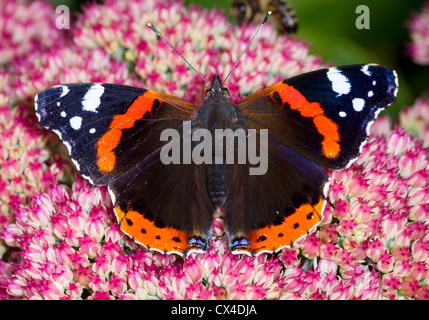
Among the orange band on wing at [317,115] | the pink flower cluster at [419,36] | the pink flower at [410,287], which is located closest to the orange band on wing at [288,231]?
the orange band on wing at [317,115]

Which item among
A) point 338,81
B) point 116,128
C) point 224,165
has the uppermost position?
point 338,81

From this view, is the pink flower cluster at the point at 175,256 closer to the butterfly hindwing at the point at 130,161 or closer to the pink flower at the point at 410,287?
the pink flower at the point at 410,287

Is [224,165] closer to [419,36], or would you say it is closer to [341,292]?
[341,292]

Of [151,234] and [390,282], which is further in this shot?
[390,282]

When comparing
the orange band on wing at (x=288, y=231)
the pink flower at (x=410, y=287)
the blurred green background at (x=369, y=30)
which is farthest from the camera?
the blurred green background at (x=369, y=30)

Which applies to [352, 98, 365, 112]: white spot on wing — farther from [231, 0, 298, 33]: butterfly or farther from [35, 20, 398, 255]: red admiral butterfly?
[231, 0, 298, 33]: butterfly

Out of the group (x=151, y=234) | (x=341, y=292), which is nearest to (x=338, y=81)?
(x=341, y=292)

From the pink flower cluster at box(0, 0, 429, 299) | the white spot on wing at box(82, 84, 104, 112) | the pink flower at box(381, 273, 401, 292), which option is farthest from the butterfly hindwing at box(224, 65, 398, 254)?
the white spot on wing at box(82, 84, 104, 112)
